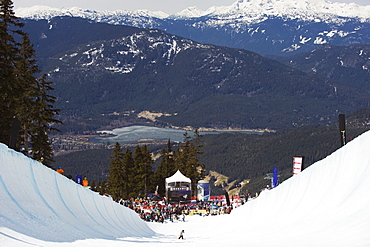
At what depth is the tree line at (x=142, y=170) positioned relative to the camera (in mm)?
68875

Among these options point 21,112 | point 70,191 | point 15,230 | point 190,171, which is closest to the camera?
point 15,230

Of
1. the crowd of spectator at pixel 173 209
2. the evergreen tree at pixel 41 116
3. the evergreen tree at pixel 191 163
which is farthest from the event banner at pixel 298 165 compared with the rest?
the evergreen tree at pixel 191 163

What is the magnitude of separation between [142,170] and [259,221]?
47.6 m

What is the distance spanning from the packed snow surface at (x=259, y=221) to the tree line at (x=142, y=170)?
45302mm

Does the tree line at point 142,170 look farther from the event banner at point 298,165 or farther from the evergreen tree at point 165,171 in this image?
the event banner at point 298,165

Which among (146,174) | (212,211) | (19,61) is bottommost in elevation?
(212,211)

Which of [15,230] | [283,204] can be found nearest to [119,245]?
[15,230]

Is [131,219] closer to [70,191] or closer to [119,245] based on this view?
[70,191]

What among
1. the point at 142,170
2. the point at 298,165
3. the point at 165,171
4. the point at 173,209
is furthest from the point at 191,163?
the point at 298,165

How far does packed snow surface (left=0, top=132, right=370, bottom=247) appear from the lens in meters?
13.4

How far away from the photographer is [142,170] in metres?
70.4

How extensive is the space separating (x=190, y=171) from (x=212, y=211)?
67.6 ft

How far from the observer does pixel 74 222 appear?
17.3m

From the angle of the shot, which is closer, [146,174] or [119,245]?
[119,245]
